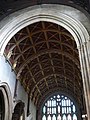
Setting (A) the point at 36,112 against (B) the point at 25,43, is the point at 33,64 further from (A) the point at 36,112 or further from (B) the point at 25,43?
(A) the point at 36,112

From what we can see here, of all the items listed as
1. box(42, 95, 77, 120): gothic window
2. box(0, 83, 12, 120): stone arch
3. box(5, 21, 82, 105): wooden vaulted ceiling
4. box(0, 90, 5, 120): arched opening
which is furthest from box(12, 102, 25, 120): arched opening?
box(42, 95, 77, 120): gothic window

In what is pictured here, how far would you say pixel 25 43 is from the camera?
1738 centimetres

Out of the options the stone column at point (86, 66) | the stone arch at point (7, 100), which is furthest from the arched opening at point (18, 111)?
the stone column at point (86, 66)

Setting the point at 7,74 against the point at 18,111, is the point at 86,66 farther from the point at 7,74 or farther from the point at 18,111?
the point at 18,111

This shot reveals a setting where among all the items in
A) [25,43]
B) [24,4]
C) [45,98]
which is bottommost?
[45,98]

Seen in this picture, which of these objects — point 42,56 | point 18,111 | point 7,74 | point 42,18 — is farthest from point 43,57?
point 42,18

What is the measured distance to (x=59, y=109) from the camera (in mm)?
29797

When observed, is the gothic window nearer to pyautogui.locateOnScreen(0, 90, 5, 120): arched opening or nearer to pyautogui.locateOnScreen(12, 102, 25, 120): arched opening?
pyautogui.locateOnScreen(12, 102, 25, 120): arched opening

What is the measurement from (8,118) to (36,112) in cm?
1374

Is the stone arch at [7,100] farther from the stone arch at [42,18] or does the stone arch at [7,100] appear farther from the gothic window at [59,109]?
the gothic window at [59,109]

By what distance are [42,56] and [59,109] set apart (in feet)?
41.2

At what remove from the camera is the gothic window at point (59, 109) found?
29047 millimetres

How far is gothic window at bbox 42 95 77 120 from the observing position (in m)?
29.0

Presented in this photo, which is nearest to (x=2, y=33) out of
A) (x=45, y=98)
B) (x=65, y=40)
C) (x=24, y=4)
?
(x=24, y=4)
